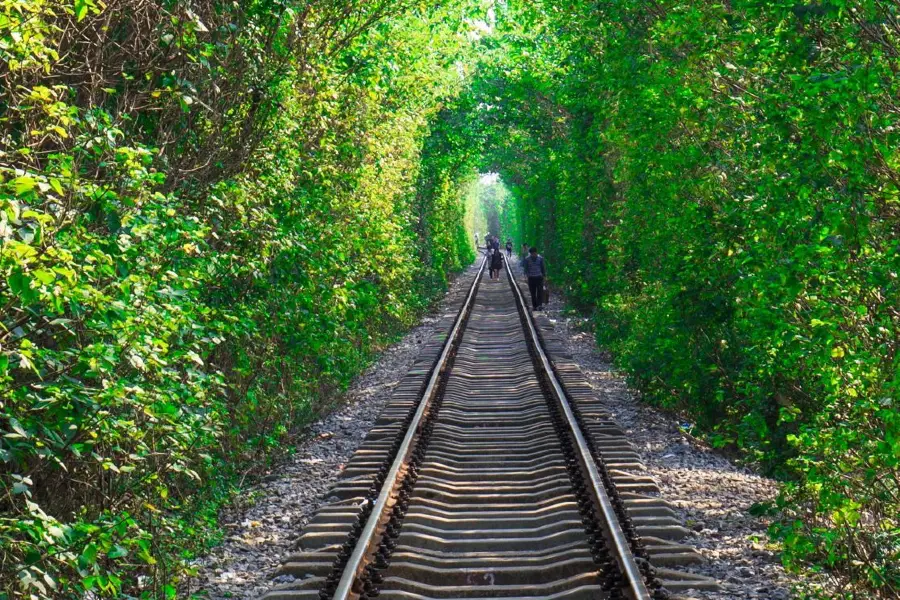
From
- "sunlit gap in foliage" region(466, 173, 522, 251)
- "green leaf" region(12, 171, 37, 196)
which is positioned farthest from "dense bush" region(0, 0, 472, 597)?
"sunlit gap in foliage" region(466, 173, 522, 251)

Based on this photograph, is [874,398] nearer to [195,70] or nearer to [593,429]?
[593,429]

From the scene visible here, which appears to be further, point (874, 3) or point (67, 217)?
point (874, 3)

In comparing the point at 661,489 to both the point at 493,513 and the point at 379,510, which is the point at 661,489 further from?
the point at 379,510

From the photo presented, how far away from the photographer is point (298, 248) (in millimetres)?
9562

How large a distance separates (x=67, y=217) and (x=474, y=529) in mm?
3766

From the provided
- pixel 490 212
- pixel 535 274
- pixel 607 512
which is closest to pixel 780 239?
pixel 607 512

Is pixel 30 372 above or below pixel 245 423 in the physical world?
above

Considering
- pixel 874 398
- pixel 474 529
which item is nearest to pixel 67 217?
pixel 474 529

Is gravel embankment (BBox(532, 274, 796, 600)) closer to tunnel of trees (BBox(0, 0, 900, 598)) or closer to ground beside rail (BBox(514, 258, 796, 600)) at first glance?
ground beside rail (BBox(514, 258, 796, 600))

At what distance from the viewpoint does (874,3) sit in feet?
17.2

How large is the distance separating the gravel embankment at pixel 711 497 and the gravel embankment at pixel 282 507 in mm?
3059

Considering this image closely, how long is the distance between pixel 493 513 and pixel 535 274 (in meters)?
18.1

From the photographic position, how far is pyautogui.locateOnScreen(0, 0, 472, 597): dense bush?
14.3 ft

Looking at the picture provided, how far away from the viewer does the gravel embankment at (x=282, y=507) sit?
6438 mm
